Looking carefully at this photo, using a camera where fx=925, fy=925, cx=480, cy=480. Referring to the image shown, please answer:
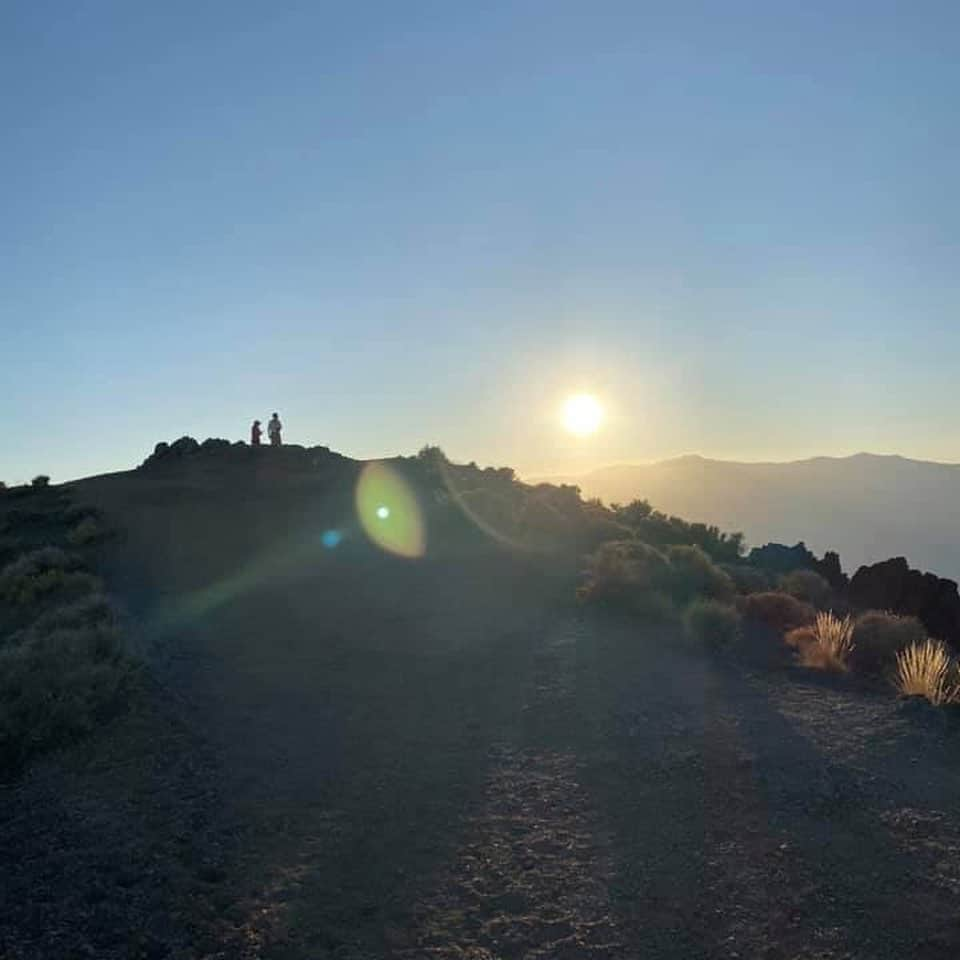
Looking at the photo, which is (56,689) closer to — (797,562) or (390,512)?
(390,512)

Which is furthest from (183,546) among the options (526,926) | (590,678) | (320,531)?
(526,926)

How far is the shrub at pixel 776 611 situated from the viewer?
802 inches

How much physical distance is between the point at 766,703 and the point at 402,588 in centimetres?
1082

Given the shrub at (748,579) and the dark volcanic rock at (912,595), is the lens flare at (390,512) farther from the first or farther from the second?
the dark volcanic rock at (912,595)

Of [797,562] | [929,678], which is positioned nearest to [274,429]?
[797,562]

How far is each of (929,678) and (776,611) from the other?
638cm

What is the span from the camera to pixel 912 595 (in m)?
28.2

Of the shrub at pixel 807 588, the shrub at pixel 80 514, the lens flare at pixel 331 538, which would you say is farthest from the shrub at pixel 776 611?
the shrub at pixel 80 514

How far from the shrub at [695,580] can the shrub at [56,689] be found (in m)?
12.7

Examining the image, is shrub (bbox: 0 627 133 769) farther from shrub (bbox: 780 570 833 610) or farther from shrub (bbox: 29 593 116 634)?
shrub (bbox: 780 570 833 610)

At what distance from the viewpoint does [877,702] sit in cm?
1440

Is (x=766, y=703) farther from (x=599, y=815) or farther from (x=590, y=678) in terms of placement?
(x=599, y=815)

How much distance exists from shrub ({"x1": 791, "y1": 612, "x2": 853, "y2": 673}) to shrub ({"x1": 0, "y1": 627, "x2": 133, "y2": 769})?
11722 mm

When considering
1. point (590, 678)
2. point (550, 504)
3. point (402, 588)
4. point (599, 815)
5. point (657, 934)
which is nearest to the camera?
point (657, 934)
